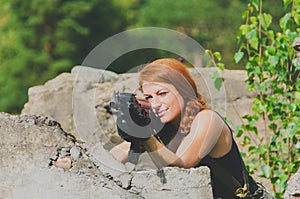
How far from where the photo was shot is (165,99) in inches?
124

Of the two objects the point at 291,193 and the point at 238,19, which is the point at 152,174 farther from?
the point at 238,19

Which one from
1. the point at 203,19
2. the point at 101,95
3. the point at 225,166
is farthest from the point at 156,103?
the point at 203,19

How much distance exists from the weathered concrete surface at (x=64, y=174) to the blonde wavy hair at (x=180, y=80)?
0.39 m

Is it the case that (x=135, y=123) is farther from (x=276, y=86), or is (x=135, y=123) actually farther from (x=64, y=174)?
(x=276, y=86)

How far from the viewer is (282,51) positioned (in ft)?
14.4

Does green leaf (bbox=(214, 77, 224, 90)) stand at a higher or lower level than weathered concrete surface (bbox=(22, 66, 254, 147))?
higher

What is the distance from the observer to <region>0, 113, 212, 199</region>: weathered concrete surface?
2.77 metres

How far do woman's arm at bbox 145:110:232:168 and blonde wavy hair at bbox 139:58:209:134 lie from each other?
5 cm

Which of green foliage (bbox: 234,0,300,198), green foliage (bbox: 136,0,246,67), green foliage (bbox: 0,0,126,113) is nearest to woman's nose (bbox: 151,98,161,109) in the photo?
green foliage (bbox: 234,0,300,198)

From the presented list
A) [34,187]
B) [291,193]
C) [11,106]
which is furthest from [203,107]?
[11,106]

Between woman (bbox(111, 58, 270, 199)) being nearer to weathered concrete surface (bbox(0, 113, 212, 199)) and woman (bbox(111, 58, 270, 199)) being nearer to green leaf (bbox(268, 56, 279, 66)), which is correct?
weathered concrete surface (bbox(0, 113, 212, 199))

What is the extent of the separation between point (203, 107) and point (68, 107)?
2430 millimetres

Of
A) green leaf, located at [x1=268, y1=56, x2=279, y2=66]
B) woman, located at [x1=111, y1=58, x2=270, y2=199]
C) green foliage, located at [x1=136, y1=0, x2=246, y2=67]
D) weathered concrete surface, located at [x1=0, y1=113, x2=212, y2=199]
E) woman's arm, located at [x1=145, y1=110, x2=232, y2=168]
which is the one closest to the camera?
weathered concrete surface, located at [x1=0, y1=113, x2=212, y2=199]

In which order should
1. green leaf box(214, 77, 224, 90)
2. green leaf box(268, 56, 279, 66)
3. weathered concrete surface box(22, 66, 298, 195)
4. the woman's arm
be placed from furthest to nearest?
weathered concrete surface box(22, 66, 298, 195), green leaf box(214, 77, 224, 90), green leaf box(268, 56, 279, 66), the woman's arm
